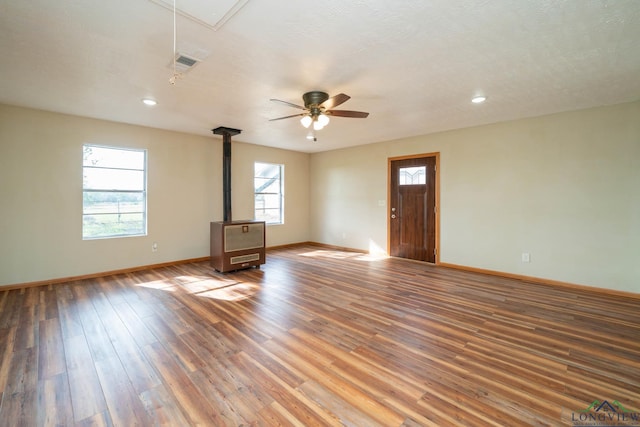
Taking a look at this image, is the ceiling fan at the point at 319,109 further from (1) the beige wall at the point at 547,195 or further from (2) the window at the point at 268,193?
(2) the window at the point at 268,193

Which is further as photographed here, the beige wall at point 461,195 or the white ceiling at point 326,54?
the beige wall at point 461,195

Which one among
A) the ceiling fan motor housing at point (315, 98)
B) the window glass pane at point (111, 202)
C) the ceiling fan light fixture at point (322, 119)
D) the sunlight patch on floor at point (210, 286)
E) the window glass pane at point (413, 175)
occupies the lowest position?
the sunlight patch on floor at point (210, 286)

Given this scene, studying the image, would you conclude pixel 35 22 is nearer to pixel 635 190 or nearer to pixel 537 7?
pixel 537 7

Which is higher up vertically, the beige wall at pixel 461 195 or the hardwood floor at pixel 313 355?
the beige wall at pixel 461 195

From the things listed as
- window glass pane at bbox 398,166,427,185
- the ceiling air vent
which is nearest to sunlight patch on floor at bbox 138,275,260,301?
the ceiling air vent

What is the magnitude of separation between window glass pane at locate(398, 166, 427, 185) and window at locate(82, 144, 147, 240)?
4.94m

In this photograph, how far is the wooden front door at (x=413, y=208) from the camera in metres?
5.50

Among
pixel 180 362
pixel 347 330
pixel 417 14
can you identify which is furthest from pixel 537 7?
pixel 180 362

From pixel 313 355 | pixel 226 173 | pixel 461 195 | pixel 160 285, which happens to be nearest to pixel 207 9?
pixel 313 355

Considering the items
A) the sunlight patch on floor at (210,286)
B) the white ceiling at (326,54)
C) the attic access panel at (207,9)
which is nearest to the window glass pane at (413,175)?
the white ceiling at (326,54)

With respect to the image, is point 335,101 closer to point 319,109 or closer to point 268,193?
point 319,109

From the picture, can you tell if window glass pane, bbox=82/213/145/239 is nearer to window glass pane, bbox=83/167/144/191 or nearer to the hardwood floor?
window glass pane, bbox=83/167/144/191

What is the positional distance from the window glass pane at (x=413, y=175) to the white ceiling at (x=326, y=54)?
1.69 meters

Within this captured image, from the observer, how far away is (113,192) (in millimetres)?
4719
